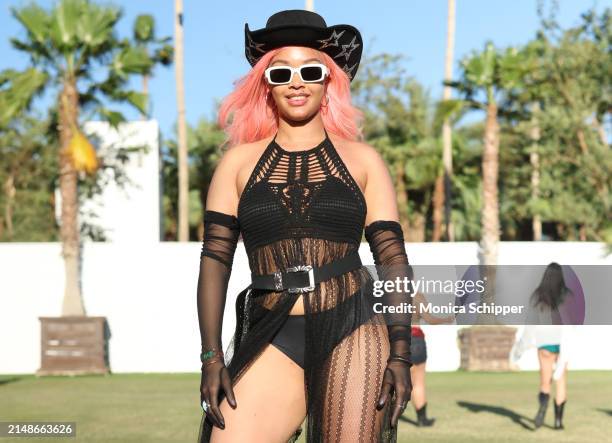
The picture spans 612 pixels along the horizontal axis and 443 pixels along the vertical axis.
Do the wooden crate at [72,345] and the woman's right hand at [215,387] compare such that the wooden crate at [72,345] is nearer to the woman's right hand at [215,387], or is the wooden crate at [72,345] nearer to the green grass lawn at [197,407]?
the green grass lawn at [197,407]

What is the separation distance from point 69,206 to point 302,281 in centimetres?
1923

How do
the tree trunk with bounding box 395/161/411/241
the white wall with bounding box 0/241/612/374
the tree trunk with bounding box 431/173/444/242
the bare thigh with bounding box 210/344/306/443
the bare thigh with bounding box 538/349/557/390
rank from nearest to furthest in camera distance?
the bare thigh with bounding box 210/344/306/443, the bare thigh with bounding box 538/349/557/390, the white wall with bounding box 0/241/612/374, the tree trunk with bounding box 431/173/444/242, the tree trunk with bounding box 395/161/411/241

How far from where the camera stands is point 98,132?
98.1 feet

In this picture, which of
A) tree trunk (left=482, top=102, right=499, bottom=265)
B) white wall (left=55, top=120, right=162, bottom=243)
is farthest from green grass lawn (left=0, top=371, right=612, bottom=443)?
white wall (left=55, top=120, right=162, bottom=243)

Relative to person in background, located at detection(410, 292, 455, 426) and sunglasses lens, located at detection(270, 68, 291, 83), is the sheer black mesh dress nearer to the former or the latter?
Result: sunglasses lens, located at detection(270, 68, 291, 83)

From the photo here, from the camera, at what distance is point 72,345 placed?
21.2 m

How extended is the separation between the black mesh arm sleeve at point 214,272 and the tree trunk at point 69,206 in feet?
58.9

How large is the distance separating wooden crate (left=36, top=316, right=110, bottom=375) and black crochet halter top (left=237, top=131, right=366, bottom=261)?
58.2ft

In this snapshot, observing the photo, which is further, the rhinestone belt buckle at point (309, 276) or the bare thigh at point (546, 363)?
the bare thigh at point (546, 363)

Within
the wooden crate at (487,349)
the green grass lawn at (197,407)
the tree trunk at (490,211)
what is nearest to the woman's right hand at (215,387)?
the green grass lawn at (197,407)

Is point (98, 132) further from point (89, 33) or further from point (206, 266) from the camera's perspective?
point (206, 266)

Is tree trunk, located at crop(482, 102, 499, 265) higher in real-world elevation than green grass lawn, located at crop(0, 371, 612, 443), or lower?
higher

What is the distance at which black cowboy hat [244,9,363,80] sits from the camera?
404cm

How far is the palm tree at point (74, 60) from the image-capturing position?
22.7 m
